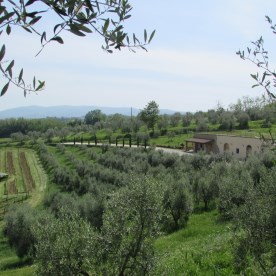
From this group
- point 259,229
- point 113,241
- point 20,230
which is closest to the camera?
point 259,229

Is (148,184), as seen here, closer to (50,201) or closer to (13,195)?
(50,201)

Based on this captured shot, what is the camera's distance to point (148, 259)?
9820 mm

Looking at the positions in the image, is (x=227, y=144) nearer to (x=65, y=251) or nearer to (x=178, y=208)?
(x=178, y=208)

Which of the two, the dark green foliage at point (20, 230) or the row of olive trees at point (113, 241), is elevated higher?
the row of olive trees at point (113, 241)

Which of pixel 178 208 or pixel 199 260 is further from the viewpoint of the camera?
pixel 178 208

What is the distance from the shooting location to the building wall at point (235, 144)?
5093 centimetres

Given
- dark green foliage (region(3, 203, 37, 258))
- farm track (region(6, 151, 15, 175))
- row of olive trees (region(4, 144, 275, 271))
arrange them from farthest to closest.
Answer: farm track (region(6, 151, 15, 175)), dark green foliage (region(3, 203, 37, 258)), row of olive trees (region(4, 144, 275, 271))

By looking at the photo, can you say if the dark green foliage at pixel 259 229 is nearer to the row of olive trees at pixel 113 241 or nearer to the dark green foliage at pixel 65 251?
the row of olive trees at pixel 113 241

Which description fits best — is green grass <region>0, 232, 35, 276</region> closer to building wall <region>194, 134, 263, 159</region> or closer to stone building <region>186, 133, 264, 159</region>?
stone building <region>186, 133, 264, 159</region>

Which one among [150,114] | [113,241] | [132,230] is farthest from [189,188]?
[150,114]

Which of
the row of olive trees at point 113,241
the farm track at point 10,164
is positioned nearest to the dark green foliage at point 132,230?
the row of olive trees at point 113,241

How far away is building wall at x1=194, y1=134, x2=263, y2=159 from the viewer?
5093 centimetres

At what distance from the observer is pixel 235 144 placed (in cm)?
5503

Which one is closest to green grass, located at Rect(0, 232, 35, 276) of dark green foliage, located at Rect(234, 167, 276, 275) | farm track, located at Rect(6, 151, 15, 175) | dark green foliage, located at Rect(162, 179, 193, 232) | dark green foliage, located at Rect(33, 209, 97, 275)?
dark green foliage, located at Rect(162, 179, 193, 232)
